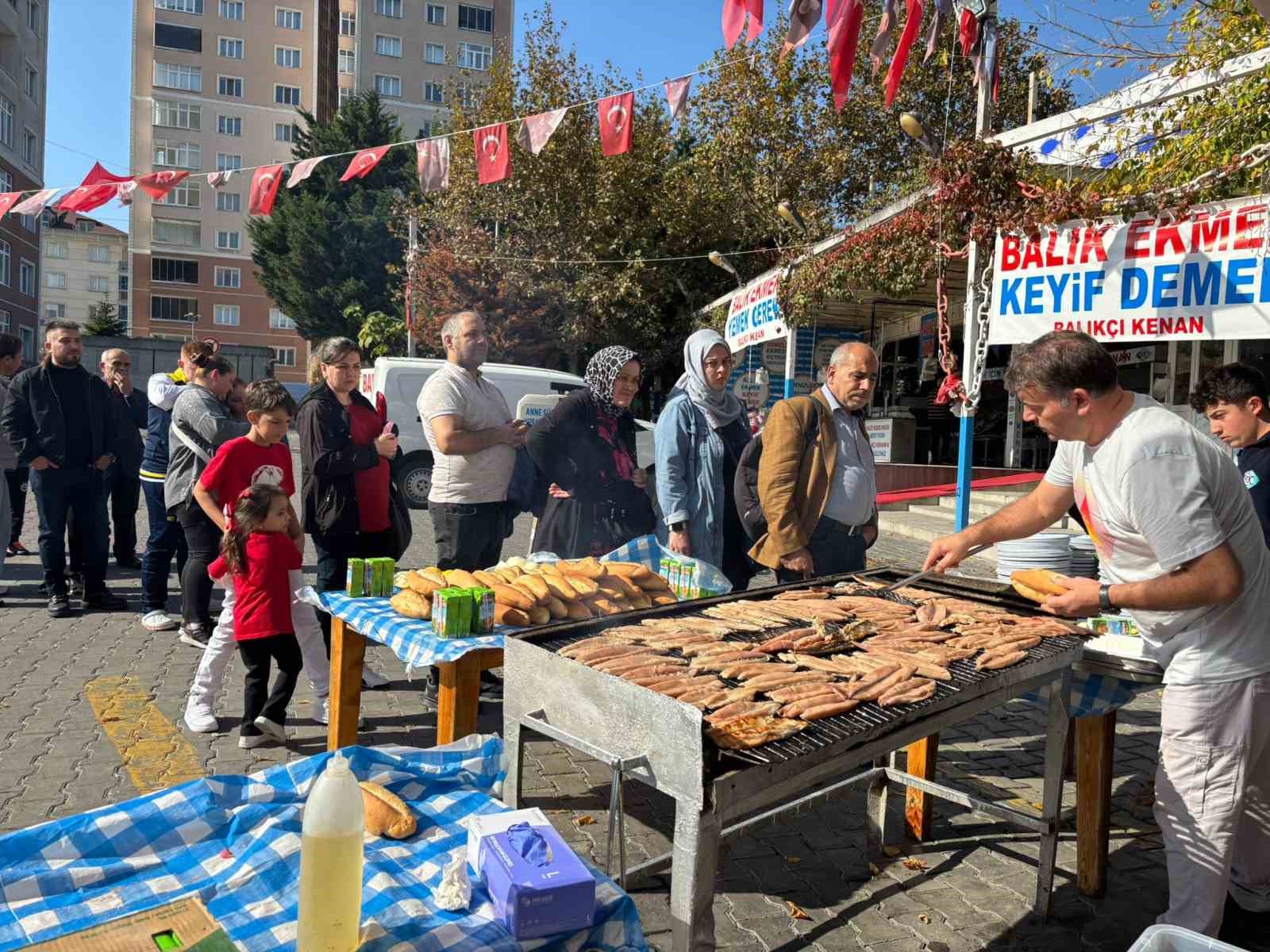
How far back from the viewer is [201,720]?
4.91 metres

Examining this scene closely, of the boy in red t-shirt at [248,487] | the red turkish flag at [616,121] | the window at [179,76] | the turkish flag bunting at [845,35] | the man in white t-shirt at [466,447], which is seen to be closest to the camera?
the boy in red t-shirt at [248,487]

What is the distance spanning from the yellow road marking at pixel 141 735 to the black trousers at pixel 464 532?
1.58m

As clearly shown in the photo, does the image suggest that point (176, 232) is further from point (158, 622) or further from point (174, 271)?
point (158, 622)

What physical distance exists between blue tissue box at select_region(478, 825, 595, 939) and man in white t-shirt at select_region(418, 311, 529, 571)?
3436 mm

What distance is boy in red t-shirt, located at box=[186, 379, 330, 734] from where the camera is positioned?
4.87 metres

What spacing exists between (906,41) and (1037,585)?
17.2ft

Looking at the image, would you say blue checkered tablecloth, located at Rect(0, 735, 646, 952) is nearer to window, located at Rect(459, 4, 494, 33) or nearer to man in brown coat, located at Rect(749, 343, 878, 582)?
man in brown coat, located at Rect(749, 343, 878, 582)

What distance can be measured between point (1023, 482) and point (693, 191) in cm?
1357

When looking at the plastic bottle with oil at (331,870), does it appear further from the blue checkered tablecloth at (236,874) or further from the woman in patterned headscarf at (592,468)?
the woman in patterned headscarf at (592,468)

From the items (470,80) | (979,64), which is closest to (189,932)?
(979,64)

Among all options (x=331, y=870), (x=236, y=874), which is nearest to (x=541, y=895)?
(x=331, y=870)

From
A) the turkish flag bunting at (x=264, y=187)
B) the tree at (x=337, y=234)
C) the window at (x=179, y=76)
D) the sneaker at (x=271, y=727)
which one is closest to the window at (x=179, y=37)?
the window at (x=179, y=76)

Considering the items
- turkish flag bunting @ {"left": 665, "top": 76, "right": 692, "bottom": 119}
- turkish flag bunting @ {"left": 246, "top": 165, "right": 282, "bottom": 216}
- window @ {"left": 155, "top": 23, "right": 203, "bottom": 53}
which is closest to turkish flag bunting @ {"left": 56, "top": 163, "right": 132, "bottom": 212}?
turkish flag bunting @ {"left": 246, "top": 165, "right": 282, "bottom": 216}

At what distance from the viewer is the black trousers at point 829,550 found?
4668 millimetres
